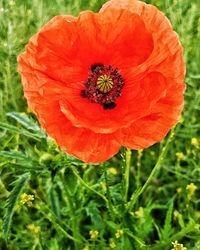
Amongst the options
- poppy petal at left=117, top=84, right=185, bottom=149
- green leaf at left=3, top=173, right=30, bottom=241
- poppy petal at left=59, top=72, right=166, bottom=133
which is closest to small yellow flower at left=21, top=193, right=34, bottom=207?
green leaf at left=3, top=173, right=30, bottom=241

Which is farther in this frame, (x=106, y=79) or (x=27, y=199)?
(x=27, y=199)

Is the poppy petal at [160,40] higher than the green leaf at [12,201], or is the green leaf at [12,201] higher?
the poppy petal at [160,40]

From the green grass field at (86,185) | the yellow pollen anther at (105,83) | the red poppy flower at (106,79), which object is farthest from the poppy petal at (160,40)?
the green grass field at (86,185)

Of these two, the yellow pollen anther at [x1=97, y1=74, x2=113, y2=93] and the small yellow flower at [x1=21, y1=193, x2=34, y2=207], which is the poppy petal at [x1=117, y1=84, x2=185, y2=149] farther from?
the small yellow flower at [x1=21, y1=193, x2=34, y2=207]

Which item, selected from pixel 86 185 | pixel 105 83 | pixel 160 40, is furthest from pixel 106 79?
pixel 86 185

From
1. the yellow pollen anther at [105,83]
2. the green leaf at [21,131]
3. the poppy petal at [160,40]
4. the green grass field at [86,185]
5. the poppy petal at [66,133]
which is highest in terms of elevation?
the poppy petal at [160,40]

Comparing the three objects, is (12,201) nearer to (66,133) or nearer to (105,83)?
(66,133)

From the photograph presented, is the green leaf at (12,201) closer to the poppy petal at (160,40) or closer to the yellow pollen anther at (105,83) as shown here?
the yellow pollen anther at (105,83)
